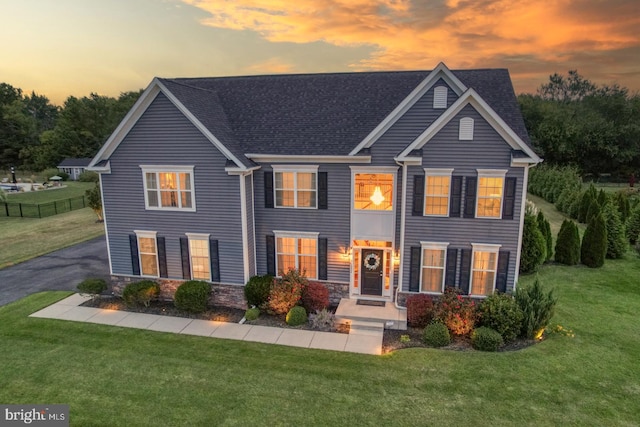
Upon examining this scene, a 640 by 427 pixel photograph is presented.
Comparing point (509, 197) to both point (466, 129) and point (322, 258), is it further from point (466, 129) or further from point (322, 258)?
point (322, 258)

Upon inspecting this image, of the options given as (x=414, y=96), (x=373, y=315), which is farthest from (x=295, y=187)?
(x=373, y=315)

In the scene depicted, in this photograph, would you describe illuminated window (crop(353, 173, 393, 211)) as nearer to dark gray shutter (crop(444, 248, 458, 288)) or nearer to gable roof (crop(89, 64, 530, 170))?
gable roof (crop(89, 64, 530, 170))

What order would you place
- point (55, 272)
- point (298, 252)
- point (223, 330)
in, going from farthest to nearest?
point (55, 272) → point (298, 252) → point (223, 330)

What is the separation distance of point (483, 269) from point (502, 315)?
2.04m

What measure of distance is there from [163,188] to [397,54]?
16.6m

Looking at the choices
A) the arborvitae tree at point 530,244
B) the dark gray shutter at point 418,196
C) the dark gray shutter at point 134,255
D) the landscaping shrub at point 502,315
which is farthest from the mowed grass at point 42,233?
the arborvitae tree at point 530,244

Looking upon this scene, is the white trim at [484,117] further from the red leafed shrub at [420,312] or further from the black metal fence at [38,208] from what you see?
the black metal fence at [38,208]

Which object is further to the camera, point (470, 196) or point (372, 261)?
point (372, 261)

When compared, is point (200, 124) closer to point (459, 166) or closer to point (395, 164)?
point (395, 164)

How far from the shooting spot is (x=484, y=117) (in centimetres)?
1326

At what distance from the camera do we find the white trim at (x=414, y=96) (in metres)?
14.0

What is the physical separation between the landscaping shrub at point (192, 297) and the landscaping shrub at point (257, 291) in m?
1.76

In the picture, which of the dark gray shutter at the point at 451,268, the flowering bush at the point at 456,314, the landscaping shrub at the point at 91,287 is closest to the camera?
the flowering bush at the point at 456,314

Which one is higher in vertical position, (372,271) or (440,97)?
(440,97)
